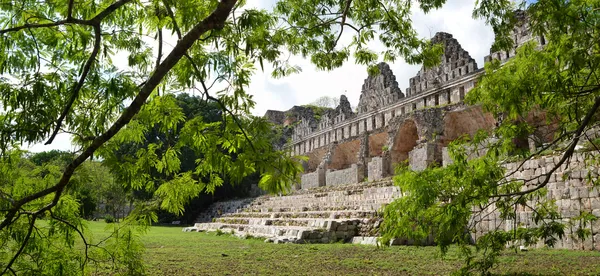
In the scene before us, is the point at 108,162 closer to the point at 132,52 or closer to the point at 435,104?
the point at 132,52

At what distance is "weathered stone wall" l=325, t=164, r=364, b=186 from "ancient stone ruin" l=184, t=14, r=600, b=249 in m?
0.05

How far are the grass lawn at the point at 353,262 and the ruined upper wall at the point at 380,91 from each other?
54.9 ft

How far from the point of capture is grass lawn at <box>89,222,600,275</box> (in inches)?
249

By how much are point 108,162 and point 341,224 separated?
8794 millimetres

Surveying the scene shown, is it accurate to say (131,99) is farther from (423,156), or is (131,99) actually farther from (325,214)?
(423,156)

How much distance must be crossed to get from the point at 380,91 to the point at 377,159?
7.38 metres

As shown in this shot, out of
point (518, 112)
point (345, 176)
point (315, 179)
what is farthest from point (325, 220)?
point (315, 179)

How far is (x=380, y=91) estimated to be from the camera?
2655cm

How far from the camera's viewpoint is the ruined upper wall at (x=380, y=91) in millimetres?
25281

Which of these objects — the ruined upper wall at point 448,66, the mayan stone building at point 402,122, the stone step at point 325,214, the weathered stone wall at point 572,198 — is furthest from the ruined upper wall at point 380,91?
the weathered stone wall at point 572,198

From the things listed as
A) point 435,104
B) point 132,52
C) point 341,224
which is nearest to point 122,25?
point 132,52

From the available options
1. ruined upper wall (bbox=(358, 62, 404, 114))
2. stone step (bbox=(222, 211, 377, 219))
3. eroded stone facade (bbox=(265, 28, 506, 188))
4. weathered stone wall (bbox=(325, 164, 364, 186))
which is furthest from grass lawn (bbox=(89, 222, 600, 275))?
ruined upper wall (bbox=(358, 62, 404, 114))

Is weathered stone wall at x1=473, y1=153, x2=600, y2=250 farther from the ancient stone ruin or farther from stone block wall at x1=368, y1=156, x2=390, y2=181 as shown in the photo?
stone block wall at x1=368, y1=156, x2=390, y2=181

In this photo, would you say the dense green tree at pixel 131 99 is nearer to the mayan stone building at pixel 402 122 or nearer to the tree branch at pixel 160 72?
the tree branch at pixel 160 72
